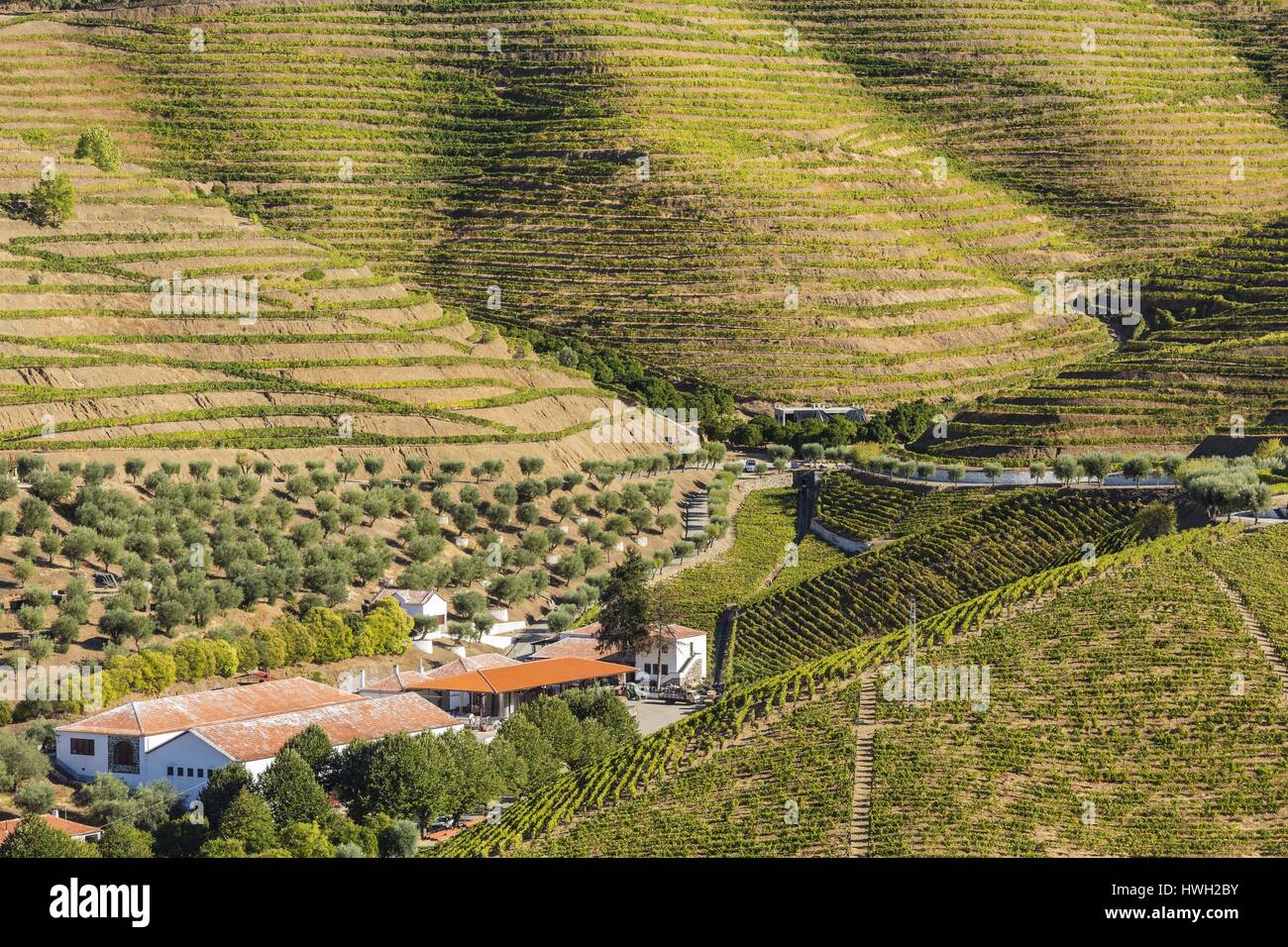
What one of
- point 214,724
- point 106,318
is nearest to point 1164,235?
point 106,318

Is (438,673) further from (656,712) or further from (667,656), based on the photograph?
(667,656)

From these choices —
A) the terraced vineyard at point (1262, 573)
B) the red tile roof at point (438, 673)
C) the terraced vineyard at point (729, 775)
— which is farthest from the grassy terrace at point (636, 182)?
the terraced vineyard at point (729, 775)

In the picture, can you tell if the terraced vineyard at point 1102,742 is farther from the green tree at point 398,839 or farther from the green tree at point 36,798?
the green tree at point 36,798

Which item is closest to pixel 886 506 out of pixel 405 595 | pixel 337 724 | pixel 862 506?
pixel 862 506

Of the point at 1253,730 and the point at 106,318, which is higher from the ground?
the point at 106,318

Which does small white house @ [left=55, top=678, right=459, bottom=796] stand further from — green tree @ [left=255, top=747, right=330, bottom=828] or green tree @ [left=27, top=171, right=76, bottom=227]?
green tree @ [left=27, top=171, right=76, bottom=227]

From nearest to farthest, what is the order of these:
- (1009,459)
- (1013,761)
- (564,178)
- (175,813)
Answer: (1013,761)
(175,813)
(1009,459)
(564,178)
